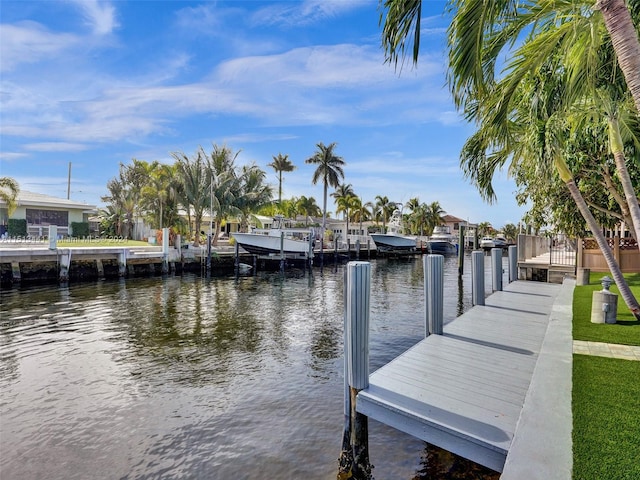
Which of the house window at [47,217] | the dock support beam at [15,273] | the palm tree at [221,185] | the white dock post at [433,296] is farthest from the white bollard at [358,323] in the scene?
the house window at [47,217]

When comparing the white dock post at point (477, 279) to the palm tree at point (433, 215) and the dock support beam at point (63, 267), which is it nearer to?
the dock support beam at point (63, 267)

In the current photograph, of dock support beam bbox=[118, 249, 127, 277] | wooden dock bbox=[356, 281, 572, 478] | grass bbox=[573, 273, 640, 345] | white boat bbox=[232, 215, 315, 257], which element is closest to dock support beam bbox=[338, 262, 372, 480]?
wooden dock bbox=[356, 281, 572, 478]

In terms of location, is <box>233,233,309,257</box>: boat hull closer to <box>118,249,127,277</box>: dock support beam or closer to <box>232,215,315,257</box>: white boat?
<box>232,215,315,257</box>: white boat

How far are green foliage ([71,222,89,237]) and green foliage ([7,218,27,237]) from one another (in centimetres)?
379

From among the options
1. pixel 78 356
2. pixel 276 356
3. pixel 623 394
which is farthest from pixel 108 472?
pixel 623 394

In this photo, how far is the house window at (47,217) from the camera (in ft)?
107

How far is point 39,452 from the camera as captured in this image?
4.88 meters

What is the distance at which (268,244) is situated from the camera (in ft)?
101

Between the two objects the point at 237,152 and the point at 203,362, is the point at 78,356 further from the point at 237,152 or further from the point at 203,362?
the point at 237,152

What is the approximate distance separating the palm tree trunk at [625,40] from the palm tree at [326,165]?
49259 mm

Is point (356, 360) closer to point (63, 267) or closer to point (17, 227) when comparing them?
point (63, 267)

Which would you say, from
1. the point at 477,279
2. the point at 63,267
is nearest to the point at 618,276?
the point at 477,279

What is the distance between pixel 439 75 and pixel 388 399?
11.8ft

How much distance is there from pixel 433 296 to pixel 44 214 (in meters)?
37.4
